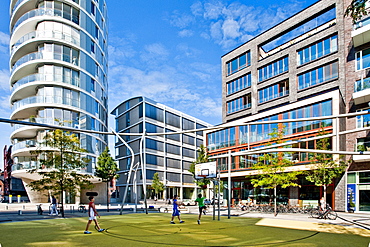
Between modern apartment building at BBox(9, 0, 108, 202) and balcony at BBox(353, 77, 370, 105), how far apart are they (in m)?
33.0

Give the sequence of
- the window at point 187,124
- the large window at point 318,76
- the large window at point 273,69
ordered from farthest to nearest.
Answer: the window at point 187,124
the large window at point 273,69
the large window at point 318,76

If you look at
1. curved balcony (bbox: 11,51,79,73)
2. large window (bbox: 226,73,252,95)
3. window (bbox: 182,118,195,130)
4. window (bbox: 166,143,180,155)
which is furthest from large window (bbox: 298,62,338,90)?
window (bbox: 182,118,195,130)

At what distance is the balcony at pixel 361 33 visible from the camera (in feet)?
97.9

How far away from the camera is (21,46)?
141ft

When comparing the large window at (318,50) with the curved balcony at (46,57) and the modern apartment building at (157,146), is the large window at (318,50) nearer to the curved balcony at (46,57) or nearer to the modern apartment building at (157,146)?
the curved balcony at (46,57)

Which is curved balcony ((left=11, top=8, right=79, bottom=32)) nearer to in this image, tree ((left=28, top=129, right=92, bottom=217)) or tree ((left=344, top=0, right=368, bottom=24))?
tree ((left=28, top=129, right=92, bottom=217))

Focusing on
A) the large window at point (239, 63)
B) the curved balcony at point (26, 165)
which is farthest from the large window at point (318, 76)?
the curved balcony at point (26, 165)

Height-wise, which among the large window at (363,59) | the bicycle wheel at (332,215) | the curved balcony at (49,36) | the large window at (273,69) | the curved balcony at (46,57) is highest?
the curved balcony at (49,36)

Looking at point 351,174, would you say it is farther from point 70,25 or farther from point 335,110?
point 70,25

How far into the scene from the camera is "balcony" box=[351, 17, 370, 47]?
29844mm

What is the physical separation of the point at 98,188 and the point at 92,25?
25844mm

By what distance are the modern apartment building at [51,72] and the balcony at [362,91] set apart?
3298 cm

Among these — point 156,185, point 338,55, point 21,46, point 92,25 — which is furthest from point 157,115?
point 338,55

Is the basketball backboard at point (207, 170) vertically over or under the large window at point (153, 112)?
under
